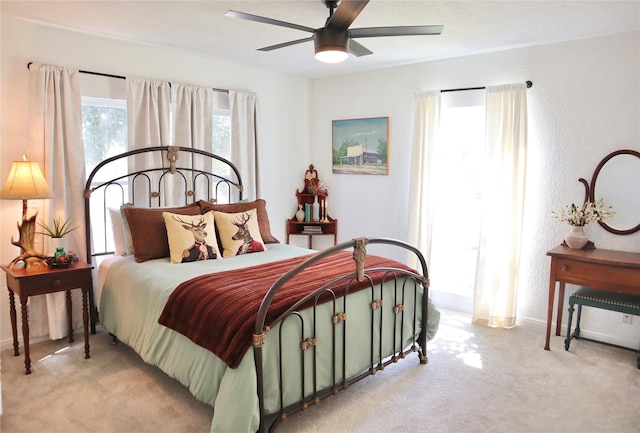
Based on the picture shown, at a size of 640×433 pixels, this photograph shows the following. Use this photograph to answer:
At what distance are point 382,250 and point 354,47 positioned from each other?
2761 mm

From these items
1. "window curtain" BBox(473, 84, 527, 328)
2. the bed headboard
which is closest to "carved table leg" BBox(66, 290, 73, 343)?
the bed headboard

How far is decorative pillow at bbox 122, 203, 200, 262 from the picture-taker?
3.47 metres

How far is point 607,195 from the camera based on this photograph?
3686 millimetres

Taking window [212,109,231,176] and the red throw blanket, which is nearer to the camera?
the red throw blanket

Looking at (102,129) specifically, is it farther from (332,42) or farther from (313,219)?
(313,219)

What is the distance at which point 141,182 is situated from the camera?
4062 millimetres

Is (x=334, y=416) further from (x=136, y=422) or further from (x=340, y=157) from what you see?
(x=340, y=157)

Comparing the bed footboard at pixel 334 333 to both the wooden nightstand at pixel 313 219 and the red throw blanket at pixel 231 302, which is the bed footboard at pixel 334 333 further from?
the wooden nightstand at pixel 313 219

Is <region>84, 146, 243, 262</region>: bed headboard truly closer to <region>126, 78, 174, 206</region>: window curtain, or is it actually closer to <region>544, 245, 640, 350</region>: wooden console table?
<region>126, 78, 174, 206</region>: window curtain

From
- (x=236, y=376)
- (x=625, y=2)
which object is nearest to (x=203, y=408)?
(x=236, y=376)

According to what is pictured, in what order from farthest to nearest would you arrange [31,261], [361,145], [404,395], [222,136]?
[361,145] → [222,136] → [31,261] → [404,395]

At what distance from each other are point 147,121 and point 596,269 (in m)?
3.86

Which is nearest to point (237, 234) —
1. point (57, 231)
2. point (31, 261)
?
point (57, 231)

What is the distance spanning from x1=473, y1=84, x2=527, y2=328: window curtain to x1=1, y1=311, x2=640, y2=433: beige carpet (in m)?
0.61
